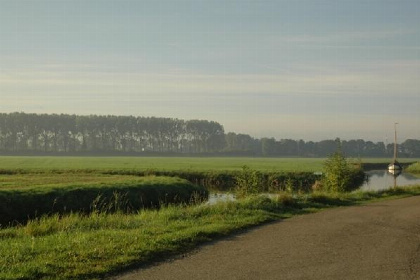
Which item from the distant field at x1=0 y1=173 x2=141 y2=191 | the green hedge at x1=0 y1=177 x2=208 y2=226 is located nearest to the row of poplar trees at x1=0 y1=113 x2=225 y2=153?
the distant field at x1=0 y1=173 x2=141 y2=191

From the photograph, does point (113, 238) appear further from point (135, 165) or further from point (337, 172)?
point (135, 165)

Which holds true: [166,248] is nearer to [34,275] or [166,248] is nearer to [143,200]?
[34,275]

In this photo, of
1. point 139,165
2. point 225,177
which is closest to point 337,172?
point 225,177

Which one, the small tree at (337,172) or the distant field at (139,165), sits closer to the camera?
the small tree at (337,172)

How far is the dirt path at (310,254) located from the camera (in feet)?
31.8

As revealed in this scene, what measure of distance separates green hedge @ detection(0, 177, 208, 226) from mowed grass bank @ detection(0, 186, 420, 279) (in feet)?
15.9

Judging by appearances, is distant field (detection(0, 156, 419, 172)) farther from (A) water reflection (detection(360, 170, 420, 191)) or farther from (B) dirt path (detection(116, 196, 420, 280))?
(B) dirt path (detection(116, 196, 420, 280))

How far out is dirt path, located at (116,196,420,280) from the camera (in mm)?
9680

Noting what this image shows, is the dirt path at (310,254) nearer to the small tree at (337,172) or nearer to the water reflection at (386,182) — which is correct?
the small tree at (337,172)

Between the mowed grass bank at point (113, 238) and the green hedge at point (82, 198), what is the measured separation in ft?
15.9

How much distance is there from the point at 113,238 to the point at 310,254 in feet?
14.9

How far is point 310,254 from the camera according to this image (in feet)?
37.7

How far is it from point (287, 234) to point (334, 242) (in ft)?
5.06

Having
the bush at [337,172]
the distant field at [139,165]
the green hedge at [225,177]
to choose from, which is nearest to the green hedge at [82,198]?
the bush at [337,172]
